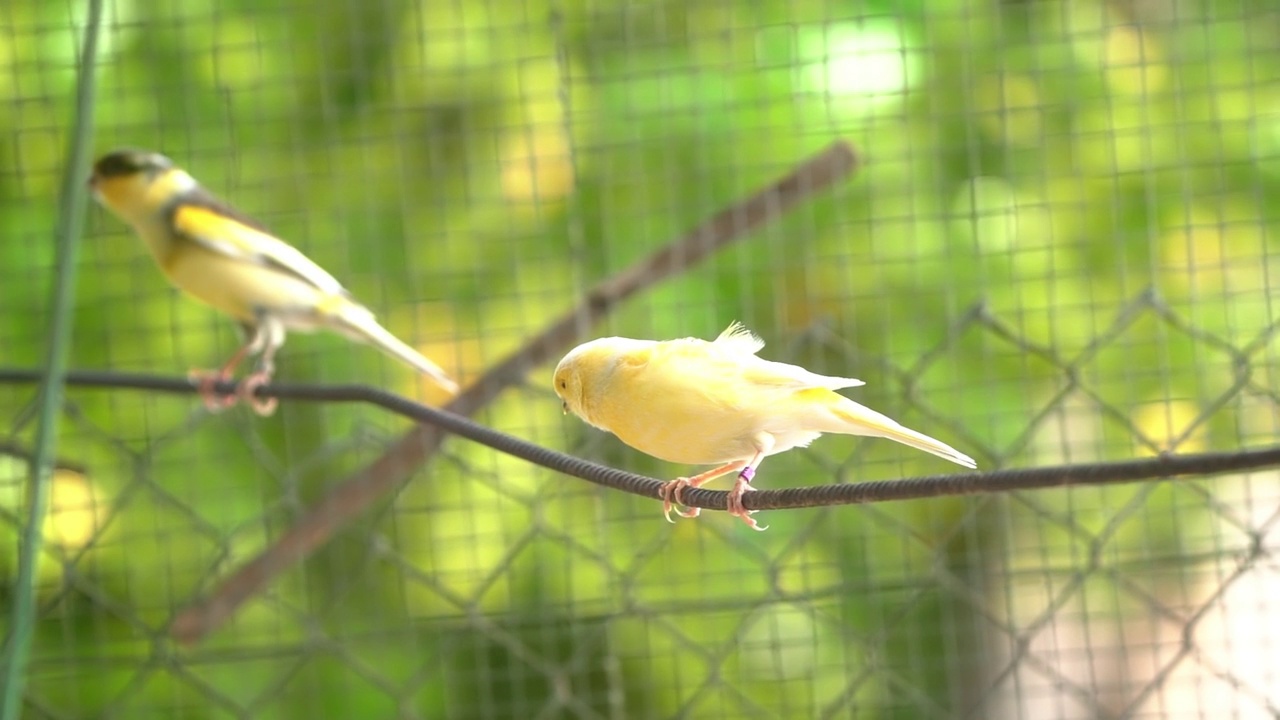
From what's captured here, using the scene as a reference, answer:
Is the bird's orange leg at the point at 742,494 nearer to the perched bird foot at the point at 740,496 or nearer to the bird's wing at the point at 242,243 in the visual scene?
the perched bird foot at the point at 740,496

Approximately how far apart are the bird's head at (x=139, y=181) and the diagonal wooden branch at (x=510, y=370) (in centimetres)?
63

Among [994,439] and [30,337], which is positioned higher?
[30,337]

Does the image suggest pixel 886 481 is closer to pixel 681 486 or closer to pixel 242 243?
pixel 681 486

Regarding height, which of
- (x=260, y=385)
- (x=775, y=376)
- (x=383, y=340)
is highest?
(x=383, y=340)

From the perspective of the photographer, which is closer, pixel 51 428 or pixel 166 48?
pixel 51 428

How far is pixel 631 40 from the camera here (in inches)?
78.7

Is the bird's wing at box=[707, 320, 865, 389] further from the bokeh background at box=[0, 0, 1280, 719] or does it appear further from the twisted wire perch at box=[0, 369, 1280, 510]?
the bokeh background at box=[0, 0, 1280, 719]

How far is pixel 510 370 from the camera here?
5.76ft

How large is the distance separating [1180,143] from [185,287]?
151 centimetres

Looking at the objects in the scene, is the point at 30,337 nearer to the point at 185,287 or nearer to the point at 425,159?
the point at 185,287

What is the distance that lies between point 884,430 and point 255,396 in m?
0.94

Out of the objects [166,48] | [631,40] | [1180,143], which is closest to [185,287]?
[166,48]

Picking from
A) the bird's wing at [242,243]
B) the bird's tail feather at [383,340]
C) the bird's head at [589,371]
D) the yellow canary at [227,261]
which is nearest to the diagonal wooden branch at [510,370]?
the bird's tail feather at [383,340]

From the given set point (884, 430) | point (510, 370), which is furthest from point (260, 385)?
point (884, 430)
